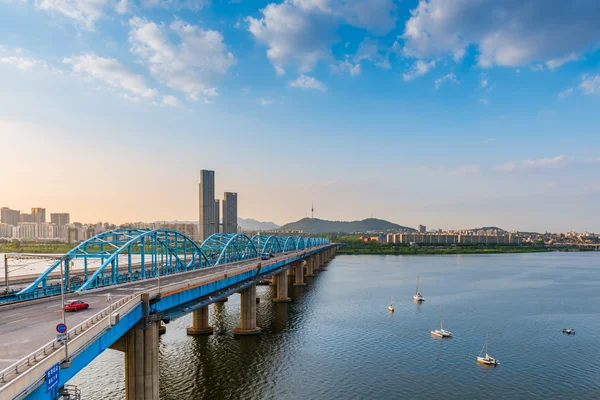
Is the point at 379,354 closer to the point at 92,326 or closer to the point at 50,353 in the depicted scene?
the point at 92,326

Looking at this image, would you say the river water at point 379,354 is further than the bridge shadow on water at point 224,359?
Yes

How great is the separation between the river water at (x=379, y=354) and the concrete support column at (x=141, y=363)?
8831mm

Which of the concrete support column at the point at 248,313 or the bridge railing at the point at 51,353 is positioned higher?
the bridge railing at the point at 51,353

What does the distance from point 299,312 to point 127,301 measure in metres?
52.3

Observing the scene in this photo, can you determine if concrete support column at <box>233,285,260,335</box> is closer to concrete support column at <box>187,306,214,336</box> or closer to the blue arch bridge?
the blue arch bridge

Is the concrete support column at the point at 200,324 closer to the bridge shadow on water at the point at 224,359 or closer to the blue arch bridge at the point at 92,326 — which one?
the blue arch bridge at the point at 92,326

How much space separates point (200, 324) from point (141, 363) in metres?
29.3

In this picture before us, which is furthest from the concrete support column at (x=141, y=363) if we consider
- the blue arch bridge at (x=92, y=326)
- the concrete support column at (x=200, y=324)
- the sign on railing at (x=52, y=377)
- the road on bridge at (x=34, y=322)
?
the concrete support column at (x=200, y=324)

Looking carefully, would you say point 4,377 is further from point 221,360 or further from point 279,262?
point 279,262

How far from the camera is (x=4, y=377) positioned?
53.1ft

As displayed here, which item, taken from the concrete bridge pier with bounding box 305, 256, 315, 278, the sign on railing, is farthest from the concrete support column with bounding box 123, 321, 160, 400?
the concrete bridge pier with bounding box 305, 256, 315, 278

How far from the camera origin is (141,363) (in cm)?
3105

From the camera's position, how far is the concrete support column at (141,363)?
100ft

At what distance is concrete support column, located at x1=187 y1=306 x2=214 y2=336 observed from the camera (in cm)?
5916
